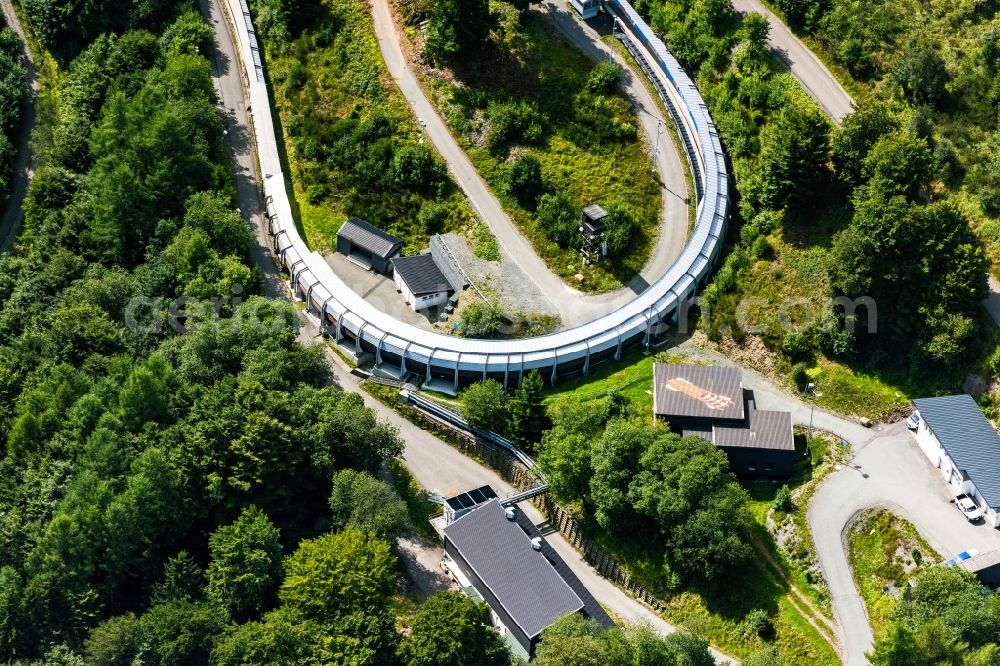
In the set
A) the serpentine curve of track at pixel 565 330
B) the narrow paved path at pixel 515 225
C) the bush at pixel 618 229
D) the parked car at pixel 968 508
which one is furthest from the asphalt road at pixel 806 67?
the parked car at pixel 968 508

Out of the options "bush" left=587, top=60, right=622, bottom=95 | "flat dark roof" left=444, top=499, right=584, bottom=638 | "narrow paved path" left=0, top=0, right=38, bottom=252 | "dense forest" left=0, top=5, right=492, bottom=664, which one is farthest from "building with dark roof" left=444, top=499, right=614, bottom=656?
"narrow paved path" left=0, top=0, right=38, bottom=252

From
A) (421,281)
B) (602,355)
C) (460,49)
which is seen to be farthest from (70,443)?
(460,49)

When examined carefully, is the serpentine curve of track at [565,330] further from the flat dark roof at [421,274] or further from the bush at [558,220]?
the bush at [558,220]

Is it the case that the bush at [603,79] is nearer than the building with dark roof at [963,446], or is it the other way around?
the building with dark roof at [963,446]

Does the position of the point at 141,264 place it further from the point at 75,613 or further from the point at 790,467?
the point at 790,467

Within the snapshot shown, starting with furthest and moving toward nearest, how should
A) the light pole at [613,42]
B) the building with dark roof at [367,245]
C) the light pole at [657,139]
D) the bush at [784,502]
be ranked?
1. the light pole at [613,42]
2. the light pole at [657,139]
3. the building with dark roof at [367,245]
4. the bush at [784,502]

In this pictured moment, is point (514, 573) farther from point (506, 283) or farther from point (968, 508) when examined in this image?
point (968, 508)
